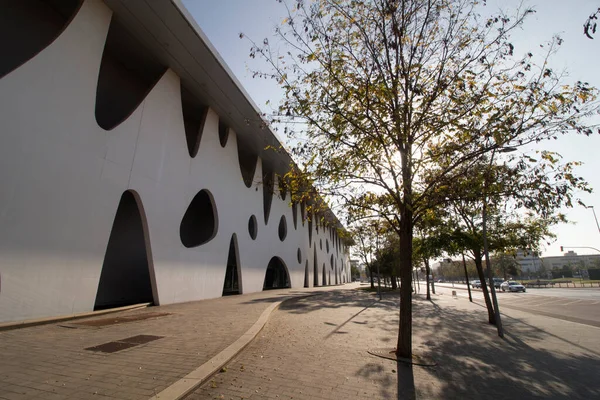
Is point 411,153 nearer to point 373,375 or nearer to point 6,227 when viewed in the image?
point 373,375

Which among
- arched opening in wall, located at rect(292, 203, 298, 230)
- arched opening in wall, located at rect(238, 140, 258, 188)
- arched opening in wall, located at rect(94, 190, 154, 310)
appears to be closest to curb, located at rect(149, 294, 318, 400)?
arched opening in wall, located at rect(94, 190, 154, 310)

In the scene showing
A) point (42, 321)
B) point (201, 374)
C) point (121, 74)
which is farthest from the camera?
point (121, 74)

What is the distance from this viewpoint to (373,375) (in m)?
5.13

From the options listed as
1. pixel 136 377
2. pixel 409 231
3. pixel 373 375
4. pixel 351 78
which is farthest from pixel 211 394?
pixel 351 78

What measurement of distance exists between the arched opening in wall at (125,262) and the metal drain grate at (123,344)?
9.22m

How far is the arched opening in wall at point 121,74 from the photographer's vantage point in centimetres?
1332

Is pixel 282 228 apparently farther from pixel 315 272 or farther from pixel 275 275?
pixel 315 272

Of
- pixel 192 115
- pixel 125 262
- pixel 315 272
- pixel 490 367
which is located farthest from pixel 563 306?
pixel 192 115

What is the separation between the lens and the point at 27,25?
1066 cm

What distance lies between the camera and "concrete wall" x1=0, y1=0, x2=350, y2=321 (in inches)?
297

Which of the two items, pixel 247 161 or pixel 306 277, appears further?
pixel 306 277

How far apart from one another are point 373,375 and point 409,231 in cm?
329

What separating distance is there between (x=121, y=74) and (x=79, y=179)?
8338 mm

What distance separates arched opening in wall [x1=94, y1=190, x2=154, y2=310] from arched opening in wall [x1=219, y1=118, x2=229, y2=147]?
6.84 m
